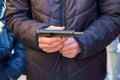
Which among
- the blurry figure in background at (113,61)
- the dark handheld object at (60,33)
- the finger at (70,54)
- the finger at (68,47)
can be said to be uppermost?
the dark handheld object at (60,33)

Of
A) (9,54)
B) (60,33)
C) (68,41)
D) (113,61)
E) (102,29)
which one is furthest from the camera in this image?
(113,61)

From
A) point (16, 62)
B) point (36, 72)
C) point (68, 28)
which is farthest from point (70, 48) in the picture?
point (16, 62)

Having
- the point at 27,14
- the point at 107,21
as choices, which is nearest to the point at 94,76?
the point at 107,21

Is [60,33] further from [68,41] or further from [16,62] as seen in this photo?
[16,62]

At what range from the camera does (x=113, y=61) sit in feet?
5.74

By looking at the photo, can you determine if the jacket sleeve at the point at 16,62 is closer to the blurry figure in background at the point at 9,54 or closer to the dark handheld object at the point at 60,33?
the blurry figure in background at the point at 9,54

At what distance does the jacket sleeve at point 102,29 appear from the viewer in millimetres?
1122

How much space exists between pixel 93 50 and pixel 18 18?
1.15 feet

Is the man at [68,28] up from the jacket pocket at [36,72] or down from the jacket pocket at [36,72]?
up

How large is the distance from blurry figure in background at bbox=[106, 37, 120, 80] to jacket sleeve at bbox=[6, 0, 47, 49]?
0.67 metres

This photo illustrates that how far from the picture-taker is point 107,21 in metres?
1.17

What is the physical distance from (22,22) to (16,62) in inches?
9.2

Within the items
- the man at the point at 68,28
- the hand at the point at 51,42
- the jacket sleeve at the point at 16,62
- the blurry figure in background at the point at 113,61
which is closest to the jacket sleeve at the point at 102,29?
the man at the point at 68,28

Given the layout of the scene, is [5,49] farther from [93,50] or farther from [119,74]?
[119,74]
